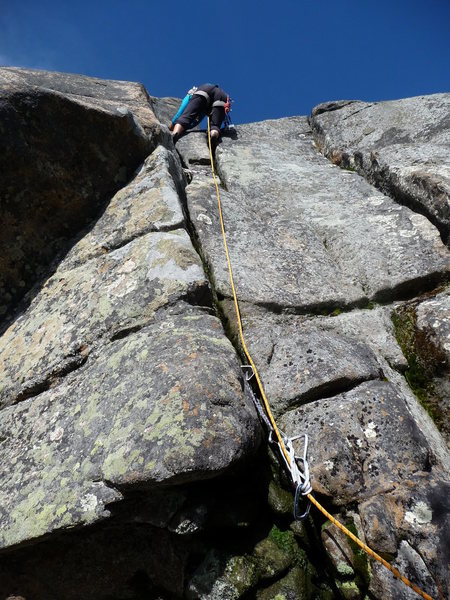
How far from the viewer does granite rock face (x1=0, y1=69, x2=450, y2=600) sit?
224 cm

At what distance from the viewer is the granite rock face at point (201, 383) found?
224 cm

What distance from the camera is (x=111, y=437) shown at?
7.75 ft

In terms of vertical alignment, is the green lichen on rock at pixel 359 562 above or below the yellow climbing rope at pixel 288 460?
below

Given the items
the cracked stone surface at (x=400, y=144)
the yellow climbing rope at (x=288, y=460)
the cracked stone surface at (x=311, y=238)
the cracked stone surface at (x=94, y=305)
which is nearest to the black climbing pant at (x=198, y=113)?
the cracked stone surface at (x=400, y=144)

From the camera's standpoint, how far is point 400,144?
5574mm

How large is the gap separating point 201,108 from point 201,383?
22.7 feet

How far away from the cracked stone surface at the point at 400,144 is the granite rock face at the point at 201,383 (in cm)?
10

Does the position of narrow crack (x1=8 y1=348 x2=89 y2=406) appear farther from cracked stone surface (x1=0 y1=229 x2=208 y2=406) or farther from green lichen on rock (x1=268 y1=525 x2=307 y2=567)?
green lichen on rock (x1=268 y1=525 x2=307 y2=567)

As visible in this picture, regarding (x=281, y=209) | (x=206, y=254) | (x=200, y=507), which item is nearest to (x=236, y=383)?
(x=200, y=507)

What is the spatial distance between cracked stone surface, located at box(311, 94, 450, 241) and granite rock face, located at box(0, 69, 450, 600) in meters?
0.10

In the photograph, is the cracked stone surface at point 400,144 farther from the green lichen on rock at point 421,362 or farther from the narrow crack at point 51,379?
the narrow crack at point 51,379

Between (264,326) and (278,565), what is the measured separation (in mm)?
1584

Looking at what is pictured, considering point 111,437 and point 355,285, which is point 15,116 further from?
point 355,285

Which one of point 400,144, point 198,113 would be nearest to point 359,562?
point 400,144
